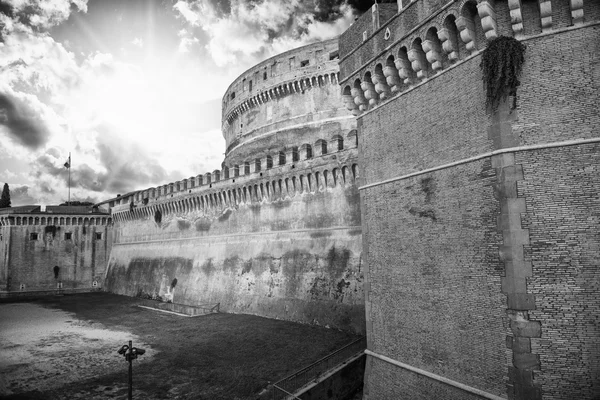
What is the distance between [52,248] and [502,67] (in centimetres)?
4543

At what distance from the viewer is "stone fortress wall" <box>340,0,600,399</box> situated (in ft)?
20.8

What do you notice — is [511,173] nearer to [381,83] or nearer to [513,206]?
[513,206]

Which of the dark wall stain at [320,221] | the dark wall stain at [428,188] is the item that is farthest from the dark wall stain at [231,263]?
the dark wall stain at [428,188]

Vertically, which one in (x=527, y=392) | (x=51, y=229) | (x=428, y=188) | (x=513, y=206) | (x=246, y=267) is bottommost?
(x=527, y=392)

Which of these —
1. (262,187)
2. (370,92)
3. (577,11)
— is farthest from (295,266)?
(577,11)

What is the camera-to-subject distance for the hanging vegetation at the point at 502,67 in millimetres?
6906

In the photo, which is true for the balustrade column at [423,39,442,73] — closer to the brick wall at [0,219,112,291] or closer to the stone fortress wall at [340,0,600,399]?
the stone fortress wall at [340,0,600,399]

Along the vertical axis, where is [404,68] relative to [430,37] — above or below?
below

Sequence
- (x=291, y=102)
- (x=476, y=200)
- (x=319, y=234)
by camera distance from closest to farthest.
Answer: (x=476, y=200), (x=319, y=234), (x=291, y=102)

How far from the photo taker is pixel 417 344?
28.1 feet

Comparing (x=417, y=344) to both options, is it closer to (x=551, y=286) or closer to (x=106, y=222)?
(x=551, y=286)

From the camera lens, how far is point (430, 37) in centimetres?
826

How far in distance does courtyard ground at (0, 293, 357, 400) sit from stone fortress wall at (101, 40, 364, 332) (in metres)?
1.72

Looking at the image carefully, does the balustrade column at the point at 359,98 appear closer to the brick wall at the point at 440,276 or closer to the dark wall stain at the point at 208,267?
the brick wall at the point at 440,276
